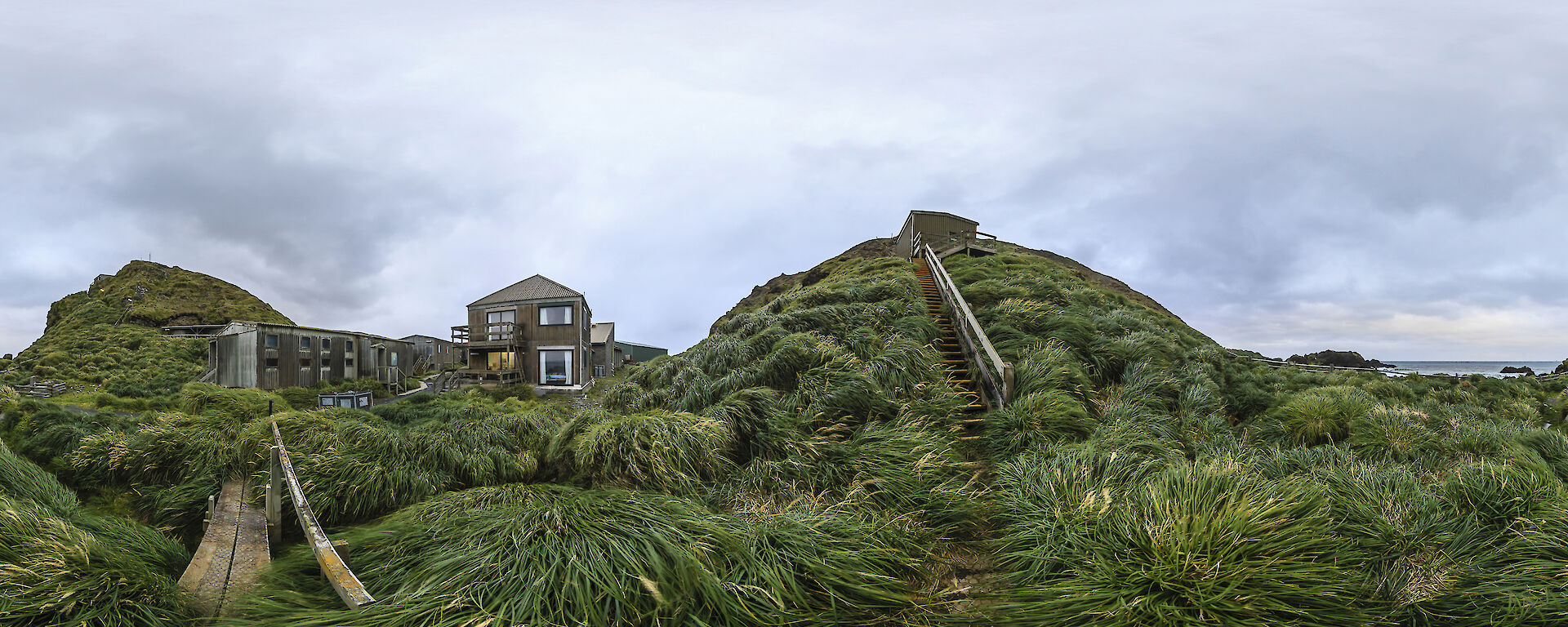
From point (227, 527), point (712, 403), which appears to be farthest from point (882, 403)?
point (227, 527)

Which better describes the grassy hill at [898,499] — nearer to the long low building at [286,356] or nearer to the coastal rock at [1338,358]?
the long low building at [286,356]

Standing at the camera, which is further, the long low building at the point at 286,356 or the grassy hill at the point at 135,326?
the grassy hill at the point at 135,326

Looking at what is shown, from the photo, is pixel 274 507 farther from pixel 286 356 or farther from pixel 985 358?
pixel 286 356

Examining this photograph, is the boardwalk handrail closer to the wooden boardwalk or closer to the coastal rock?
the wooden boardwalk

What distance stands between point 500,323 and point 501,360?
210 cm

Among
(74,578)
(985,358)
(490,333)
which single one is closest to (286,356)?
(490,333)

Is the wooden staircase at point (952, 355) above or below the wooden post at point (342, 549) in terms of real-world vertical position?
above

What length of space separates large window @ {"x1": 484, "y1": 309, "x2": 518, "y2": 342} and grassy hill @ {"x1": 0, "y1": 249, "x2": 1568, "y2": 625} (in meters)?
15.8

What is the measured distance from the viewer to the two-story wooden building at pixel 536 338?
82.3ft

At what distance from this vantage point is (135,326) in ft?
117

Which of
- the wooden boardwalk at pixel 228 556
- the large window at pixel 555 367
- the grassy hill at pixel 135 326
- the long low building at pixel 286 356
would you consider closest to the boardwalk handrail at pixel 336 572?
the wooden boardwalk at pixel 228 556

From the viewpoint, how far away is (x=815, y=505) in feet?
14.5

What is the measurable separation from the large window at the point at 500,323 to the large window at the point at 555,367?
189 centimetres

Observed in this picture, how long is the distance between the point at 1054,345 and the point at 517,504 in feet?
28.4
